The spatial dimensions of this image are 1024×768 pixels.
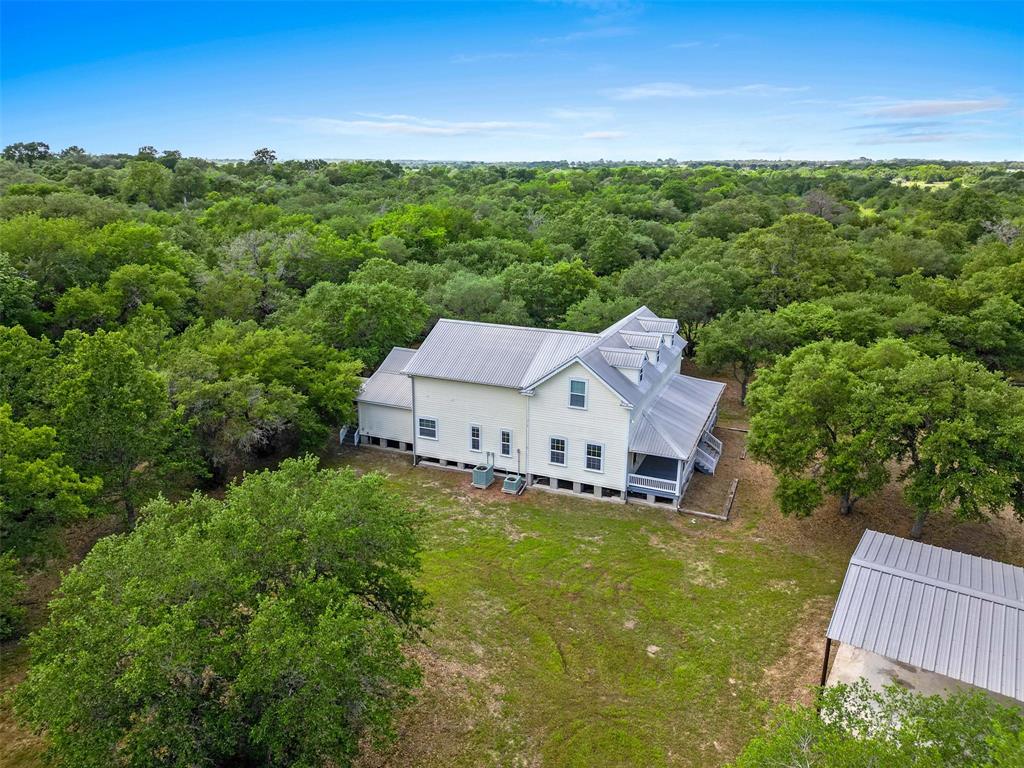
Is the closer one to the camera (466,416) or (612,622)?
(612,622)

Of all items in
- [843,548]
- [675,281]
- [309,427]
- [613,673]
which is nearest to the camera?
[613,673]

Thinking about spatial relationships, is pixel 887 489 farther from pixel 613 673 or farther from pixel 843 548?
pixel 613 673

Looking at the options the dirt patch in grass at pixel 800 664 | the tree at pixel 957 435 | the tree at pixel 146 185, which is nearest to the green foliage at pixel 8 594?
the dirt patch in grass at pixel 800 664

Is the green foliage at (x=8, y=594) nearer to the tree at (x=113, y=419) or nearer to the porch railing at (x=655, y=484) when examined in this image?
the tree at (x=113, y=419)

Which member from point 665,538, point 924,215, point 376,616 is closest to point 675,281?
point 665,538

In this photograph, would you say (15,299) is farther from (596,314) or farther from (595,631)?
(596,314)

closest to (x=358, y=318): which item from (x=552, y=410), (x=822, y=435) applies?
(x=552, y=410)
